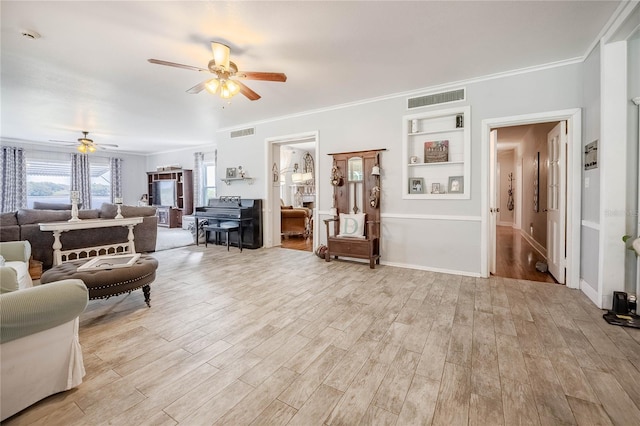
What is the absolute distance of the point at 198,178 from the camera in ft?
30.4

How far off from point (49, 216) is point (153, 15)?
12.6 feet

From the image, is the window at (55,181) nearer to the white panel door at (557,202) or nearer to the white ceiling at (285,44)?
the white ceiling at (285,44)

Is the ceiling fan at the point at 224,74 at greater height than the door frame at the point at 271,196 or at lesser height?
greater

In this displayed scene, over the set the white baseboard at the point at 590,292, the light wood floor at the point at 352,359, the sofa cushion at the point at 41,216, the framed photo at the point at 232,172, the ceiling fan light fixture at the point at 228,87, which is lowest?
the light wood floor at the point at 352,359

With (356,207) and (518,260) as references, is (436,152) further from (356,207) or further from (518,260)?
(518,260)

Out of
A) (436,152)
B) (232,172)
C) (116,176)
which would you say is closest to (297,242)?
(232,172)

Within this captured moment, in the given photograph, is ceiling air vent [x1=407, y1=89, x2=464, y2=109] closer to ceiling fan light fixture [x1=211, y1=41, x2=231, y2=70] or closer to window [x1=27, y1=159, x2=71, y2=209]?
ceiling fan light fixture [x1=211, y1=41, x2=231, y2=70]

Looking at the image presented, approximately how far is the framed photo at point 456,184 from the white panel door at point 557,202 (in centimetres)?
113

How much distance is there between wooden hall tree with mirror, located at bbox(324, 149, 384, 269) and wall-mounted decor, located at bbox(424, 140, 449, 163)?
2.27 feet

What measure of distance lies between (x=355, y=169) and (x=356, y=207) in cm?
65

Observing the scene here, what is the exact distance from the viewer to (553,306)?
9.18 ft

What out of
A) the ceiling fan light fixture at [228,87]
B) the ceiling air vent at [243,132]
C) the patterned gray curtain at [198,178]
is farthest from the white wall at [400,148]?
the patterned gray curtain at [198,178]

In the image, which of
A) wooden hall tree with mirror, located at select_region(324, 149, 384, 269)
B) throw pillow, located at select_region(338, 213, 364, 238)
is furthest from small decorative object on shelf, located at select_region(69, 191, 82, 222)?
throw pillow, located at select_region(338, 213, 364, 238)

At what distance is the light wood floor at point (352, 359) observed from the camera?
145 centimetres
